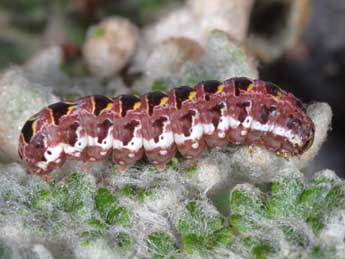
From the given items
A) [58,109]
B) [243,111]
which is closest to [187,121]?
[243,111]

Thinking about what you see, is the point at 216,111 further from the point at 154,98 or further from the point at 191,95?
the point at 154,98

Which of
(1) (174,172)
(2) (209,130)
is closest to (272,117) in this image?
(2) (209,130)

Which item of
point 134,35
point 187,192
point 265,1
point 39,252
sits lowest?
point 39,252

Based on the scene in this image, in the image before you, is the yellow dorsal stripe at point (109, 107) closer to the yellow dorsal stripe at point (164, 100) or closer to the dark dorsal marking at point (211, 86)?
the yellow dorsal stripe at point (164, 100)

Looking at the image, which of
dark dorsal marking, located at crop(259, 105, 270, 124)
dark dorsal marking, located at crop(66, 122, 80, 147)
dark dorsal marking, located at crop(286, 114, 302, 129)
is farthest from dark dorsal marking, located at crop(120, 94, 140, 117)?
dark dorsal marking, located at crop(286, 114, 302, 129)

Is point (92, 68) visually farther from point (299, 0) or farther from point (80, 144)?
point (299, 0)

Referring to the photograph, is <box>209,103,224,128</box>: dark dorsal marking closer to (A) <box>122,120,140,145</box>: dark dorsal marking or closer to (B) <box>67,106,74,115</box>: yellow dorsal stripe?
(A) <box>122,120,140,145</box>: dark dorsal marking
